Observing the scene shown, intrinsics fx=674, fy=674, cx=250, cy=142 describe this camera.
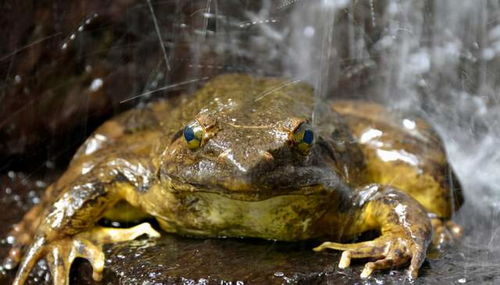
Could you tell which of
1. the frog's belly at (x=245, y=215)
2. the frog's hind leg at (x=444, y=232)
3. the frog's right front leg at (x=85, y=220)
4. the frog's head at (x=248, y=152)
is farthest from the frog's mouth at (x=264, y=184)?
the frog's hind leg at (x=444, y=232)

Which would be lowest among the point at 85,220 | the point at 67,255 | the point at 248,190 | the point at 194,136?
the point at 67,255

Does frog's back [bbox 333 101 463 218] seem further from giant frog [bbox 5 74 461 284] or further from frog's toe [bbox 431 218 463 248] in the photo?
frog's toe [bbox 431 218 463 248]

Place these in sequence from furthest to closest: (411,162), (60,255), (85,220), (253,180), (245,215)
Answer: (411,162)
(85,220)
(60,255)
(245,215)
(253,180)

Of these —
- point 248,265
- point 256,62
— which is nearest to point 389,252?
point 248,265

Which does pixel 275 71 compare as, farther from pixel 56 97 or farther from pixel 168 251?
pixel 168 251

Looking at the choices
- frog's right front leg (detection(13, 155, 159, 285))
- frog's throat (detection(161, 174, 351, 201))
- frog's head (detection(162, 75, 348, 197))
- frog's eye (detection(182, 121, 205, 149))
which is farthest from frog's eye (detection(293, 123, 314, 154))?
frog's right front leg (detection(13, 155, 159, 285))

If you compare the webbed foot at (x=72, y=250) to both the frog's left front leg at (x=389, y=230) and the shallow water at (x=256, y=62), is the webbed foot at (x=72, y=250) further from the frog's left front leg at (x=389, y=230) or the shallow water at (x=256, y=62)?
the frog's left front leg at (x=389, y=230)

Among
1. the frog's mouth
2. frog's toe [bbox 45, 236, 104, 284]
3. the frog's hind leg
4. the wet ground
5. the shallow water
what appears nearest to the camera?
the frog's mouth

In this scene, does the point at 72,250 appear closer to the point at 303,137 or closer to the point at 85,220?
the point at 85,220
